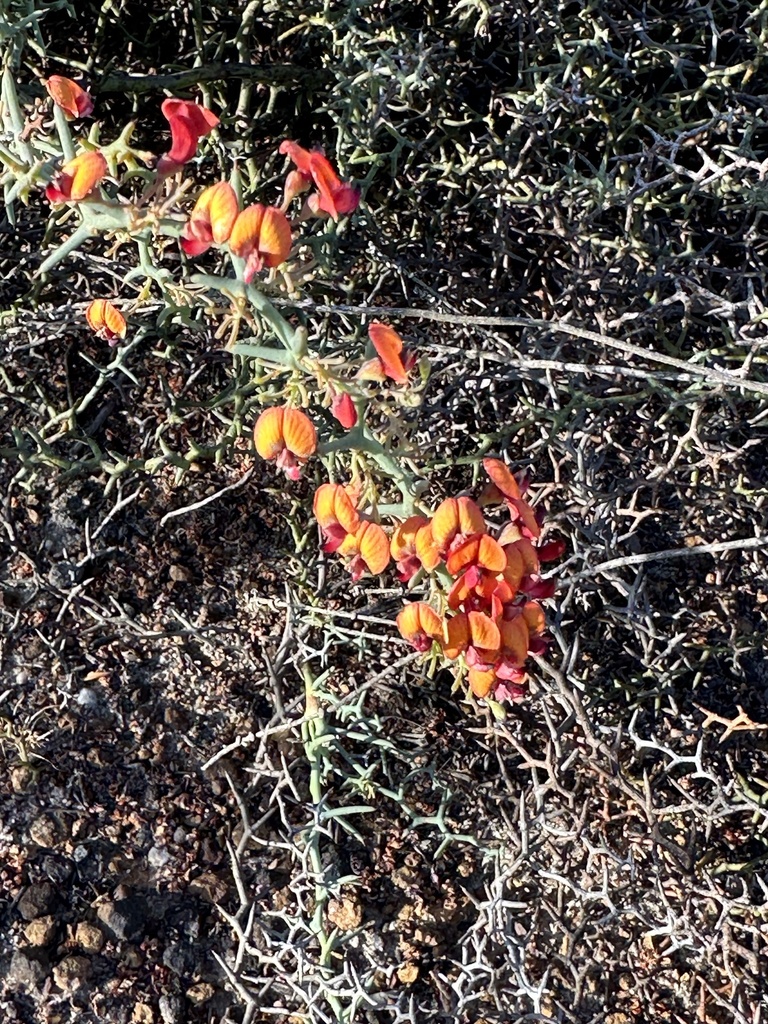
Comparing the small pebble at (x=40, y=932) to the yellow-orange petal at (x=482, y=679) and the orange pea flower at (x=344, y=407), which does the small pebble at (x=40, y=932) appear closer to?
the yellow-orange petal at (x=482, y=679)

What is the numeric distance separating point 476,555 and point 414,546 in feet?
0.31

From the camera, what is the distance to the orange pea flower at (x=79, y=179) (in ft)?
4.21

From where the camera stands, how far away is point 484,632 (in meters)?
1.43

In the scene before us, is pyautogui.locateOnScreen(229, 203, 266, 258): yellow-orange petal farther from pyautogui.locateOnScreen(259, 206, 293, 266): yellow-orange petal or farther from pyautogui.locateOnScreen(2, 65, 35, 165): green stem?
pyautogui.locateOnScreen(2, 65, 35, 165): green stem

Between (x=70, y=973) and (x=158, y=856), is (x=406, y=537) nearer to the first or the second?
(x=158, y=856)

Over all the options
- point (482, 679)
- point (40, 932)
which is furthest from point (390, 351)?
point (40, 932)

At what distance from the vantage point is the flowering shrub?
1.30 meters

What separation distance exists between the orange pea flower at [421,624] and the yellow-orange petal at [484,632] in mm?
64

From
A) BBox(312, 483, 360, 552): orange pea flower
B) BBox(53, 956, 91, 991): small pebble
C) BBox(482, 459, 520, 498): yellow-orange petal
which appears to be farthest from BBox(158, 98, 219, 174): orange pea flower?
BBox(53, 956, 91, 991): small pebble

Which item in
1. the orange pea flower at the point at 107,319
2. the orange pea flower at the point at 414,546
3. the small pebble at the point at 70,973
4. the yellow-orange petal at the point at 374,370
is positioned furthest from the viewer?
the small pebble at the point at 70,973

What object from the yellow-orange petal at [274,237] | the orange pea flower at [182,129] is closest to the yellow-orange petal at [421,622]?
the yellow-orange petal at [274,237]

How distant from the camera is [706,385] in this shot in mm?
2021

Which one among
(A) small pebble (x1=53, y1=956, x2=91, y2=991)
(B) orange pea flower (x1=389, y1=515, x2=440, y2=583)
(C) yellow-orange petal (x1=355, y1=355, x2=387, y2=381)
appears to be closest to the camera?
(C) yellow-orange petal (x1=355, y1=355, x2=387, y2=381)

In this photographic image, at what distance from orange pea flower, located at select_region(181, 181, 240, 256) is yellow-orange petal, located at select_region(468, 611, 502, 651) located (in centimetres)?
56
